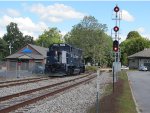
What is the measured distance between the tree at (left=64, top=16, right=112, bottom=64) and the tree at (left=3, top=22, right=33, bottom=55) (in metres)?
38.0

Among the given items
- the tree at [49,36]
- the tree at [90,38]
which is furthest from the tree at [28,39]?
the tree at [90,38]

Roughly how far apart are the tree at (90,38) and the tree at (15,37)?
37985 mm

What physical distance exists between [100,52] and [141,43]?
35.7 meters

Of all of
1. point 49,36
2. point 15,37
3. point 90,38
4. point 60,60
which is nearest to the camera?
point 60,60

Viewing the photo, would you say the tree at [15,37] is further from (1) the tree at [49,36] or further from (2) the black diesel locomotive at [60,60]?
(2) the black diesel locomotive at [60,60]

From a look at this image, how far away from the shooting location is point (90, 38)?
11912 centimetres

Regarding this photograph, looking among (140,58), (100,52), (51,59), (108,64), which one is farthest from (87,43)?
(51,59)

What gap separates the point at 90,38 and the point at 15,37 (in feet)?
164

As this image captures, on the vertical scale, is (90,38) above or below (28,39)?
below

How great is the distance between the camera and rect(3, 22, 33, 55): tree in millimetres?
157525

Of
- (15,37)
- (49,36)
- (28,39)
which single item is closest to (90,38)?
(28,39)

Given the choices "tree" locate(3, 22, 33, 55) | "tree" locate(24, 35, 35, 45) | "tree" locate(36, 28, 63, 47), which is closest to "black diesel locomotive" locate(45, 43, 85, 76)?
"tree" locate(3, 22, 33, 55)

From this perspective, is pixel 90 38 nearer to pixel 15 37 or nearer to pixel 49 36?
pixel 15 37

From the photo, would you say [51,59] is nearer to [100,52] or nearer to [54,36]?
[100,52]
